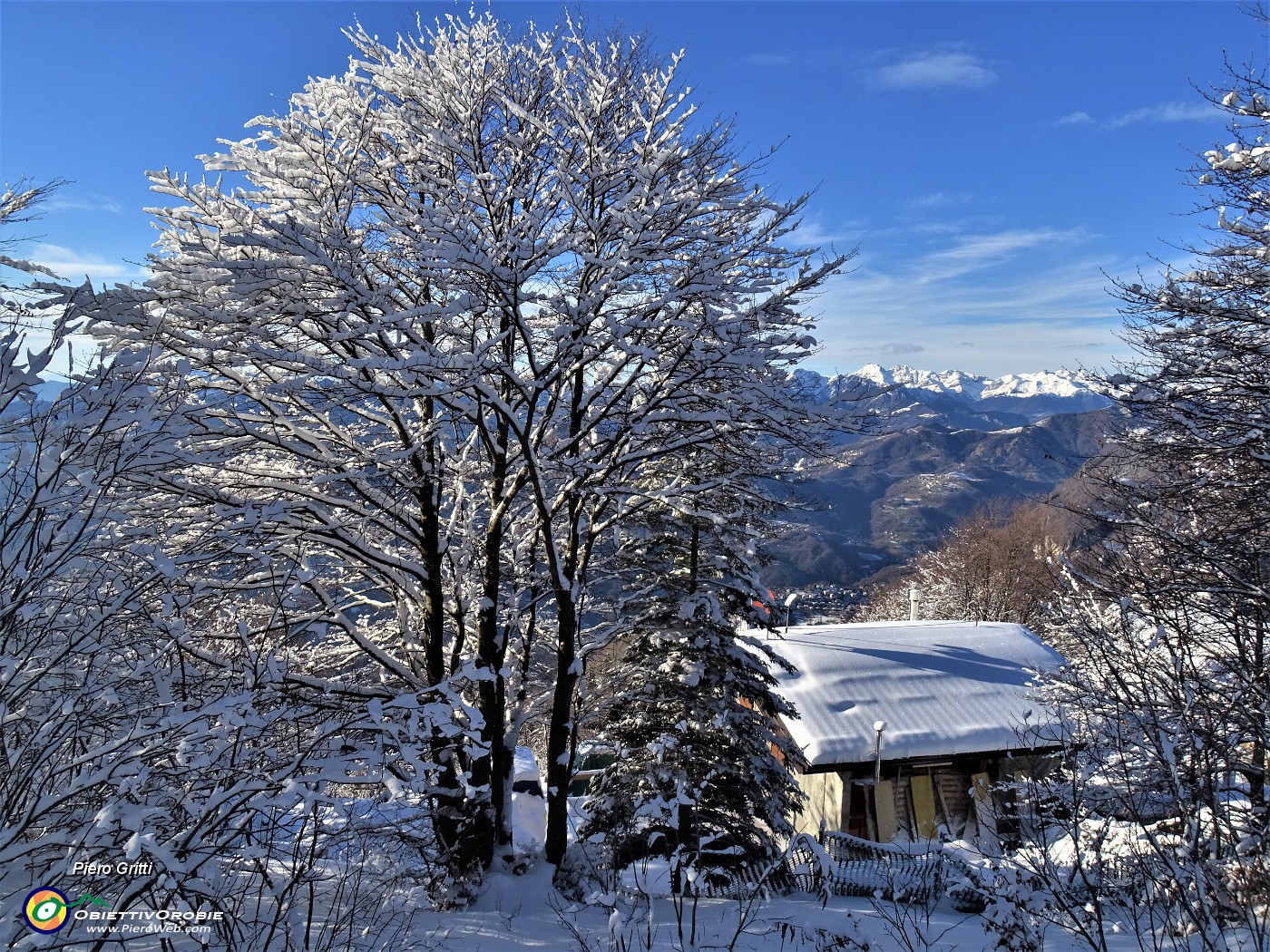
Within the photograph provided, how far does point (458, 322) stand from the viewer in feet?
29.0

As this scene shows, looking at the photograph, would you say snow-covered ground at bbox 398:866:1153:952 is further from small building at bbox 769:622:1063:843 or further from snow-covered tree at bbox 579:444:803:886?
small building at bbox 769:622:1063:843

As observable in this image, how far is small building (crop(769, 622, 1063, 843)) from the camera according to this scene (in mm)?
Answer: 16750

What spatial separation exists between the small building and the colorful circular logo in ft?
47.4

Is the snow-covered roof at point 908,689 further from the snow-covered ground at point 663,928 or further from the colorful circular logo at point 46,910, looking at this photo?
the colorful circular logo at point 46,910

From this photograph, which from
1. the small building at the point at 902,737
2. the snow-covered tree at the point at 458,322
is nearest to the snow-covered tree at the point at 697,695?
the snow-covered tree at the point at 458,322

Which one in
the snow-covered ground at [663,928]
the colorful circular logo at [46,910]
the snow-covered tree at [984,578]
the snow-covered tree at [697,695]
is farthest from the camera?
the snow-covered tree at [984,578]

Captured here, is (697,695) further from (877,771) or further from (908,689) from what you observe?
(908,689)

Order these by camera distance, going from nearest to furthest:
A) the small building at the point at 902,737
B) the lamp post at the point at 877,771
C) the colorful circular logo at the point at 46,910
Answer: the colorful circular logo at the point at 46,910 < the lamp post at the point at 877,771 < the small building at the point at 902,737

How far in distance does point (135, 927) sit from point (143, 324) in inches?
200

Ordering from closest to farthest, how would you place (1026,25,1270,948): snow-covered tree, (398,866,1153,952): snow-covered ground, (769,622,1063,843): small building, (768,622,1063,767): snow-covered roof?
(398,866,1153,952): snow-covered ground → (1026,25,1270,948): snow-covered tree → (769,622,1063,843): small building → (768,622,1063,767): snow-covered roof

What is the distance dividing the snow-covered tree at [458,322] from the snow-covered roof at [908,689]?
933 centimetres

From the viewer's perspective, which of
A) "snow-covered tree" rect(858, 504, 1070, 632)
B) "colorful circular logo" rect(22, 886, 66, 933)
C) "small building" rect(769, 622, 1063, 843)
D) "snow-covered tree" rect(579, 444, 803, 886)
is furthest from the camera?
"snow-covered tree" rect(858, 504, 1070, 632)

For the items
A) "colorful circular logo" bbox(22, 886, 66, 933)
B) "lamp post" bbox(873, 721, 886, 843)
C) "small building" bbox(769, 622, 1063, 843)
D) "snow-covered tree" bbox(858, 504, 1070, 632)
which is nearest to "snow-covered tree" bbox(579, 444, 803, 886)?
"lamp post" bbox(873, 721, 886, 843)

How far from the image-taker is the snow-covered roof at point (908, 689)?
55.3 feet
